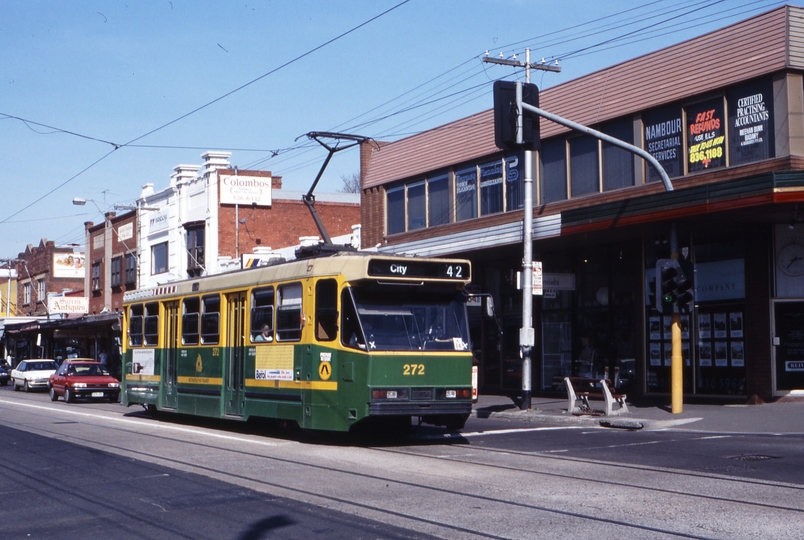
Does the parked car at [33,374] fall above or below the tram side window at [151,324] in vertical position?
below

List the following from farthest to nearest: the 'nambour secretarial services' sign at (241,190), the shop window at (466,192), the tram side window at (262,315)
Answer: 1. the 'nambour secretarial services' sign at (241,190)
2. the shop window at (466,192)
3. the tram side window at (262,315)

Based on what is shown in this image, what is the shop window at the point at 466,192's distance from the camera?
29734 mm

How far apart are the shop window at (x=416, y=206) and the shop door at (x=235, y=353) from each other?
14359 mm

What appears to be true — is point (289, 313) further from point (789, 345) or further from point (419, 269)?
point (789, 345)

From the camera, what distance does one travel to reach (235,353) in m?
18.2

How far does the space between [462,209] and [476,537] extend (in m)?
22.6

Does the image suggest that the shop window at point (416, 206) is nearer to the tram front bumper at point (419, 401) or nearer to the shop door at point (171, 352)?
the shop door at point (171, 352)

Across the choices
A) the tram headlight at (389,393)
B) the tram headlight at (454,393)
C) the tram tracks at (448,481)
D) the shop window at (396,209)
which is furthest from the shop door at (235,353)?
the shop window at (396,209)

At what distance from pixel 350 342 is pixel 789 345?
37.4 ft

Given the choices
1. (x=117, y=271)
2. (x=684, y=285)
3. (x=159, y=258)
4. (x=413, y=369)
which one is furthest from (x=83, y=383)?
(x=117, y=271)

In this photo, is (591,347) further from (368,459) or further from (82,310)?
(82,310)

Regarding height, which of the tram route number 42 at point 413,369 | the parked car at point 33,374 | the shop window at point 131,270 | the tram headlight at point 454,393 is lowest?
the parked car at point 33,374

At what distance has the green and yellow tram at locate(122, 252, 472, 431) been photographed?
14.9 metres

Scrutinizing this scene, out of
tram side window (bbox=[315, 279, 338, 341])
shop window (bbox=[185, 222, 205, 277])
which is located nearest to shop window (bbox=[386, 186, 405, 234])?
shop window (bbox=[185, 222, 205, 277])
